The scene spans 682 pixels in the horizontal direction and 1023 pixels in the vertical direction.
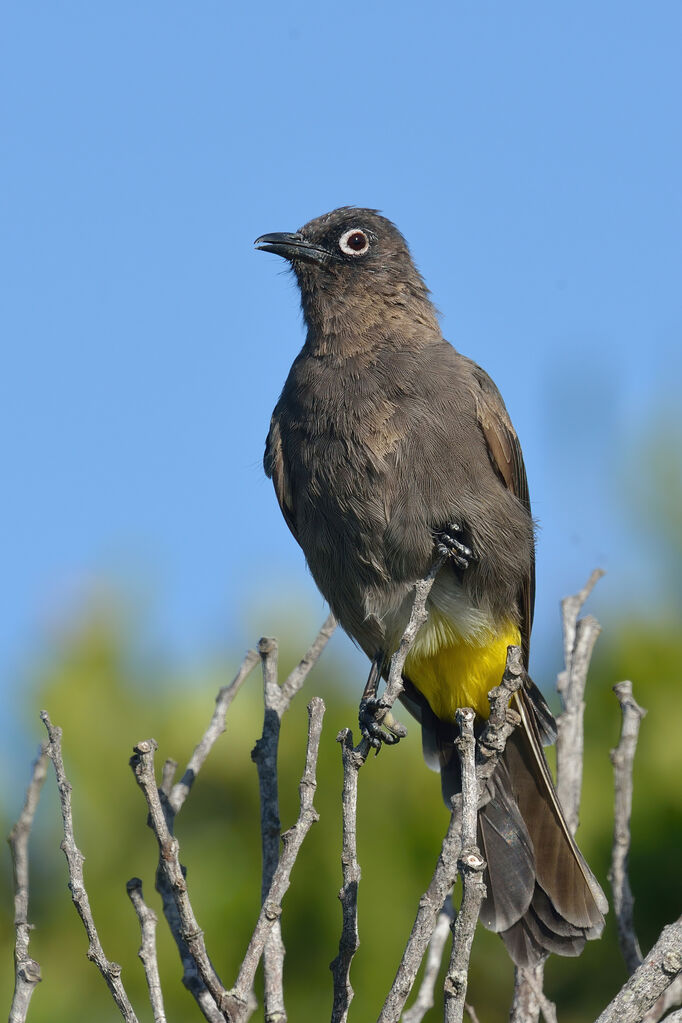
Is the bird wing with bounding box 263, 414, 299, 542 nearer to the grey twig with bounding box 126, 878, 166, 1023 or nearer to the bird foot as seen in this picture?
the bird foot

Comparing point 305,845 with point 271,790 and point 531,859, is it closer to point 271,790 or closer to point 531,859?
point 531,859

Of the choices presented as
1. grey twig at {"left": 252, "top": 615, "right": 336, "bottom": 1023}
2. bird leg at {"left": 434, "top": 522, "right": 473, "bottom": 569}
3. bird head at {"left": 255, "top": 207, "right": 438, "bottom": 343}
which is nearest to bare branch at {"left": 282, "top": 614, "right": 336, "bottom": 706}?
grey twig at {"left": 252, "top": 615, "right": 336, "bottom": 1023}

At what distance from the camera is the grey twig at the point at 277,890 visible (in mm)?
3574

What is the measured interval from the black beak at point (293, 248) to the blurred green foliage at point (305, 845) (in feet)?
9.94

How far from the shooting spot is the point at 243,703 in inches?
335

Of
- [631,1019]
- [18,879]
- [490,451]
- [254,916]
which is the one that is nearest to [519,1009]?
[631,1019]

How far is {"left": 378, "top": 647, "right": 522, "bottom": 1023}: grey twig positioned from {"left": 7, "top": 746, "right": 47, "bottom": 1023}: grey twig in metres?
1.00

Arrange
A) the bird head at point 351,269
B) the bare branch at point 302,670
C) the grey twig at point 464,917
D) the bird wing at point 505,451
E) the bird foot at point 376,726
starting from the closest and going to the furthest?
1. the grey twig at point 464,917
2. the bare branch at point 302,670
3. the bird foot at point 376,726
4. the bird wing at point 505,451
5. the bird head at point 351,269

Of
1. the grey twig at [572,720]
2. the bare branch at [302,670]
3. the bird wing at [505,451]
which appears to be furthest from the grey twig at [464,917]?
the bird wing at [505,451]

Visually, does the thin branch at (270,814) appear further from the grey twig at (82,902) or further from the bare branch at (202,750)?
the grey twig at (82,902)

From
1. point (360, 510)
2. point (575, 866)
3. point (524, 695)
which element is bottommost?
point (575, 866)

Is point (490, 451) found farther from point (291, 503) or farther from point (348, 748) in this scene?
point (348, 748)

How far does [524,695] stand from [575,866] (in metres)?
0.89

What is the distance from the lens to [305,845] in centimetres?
780
